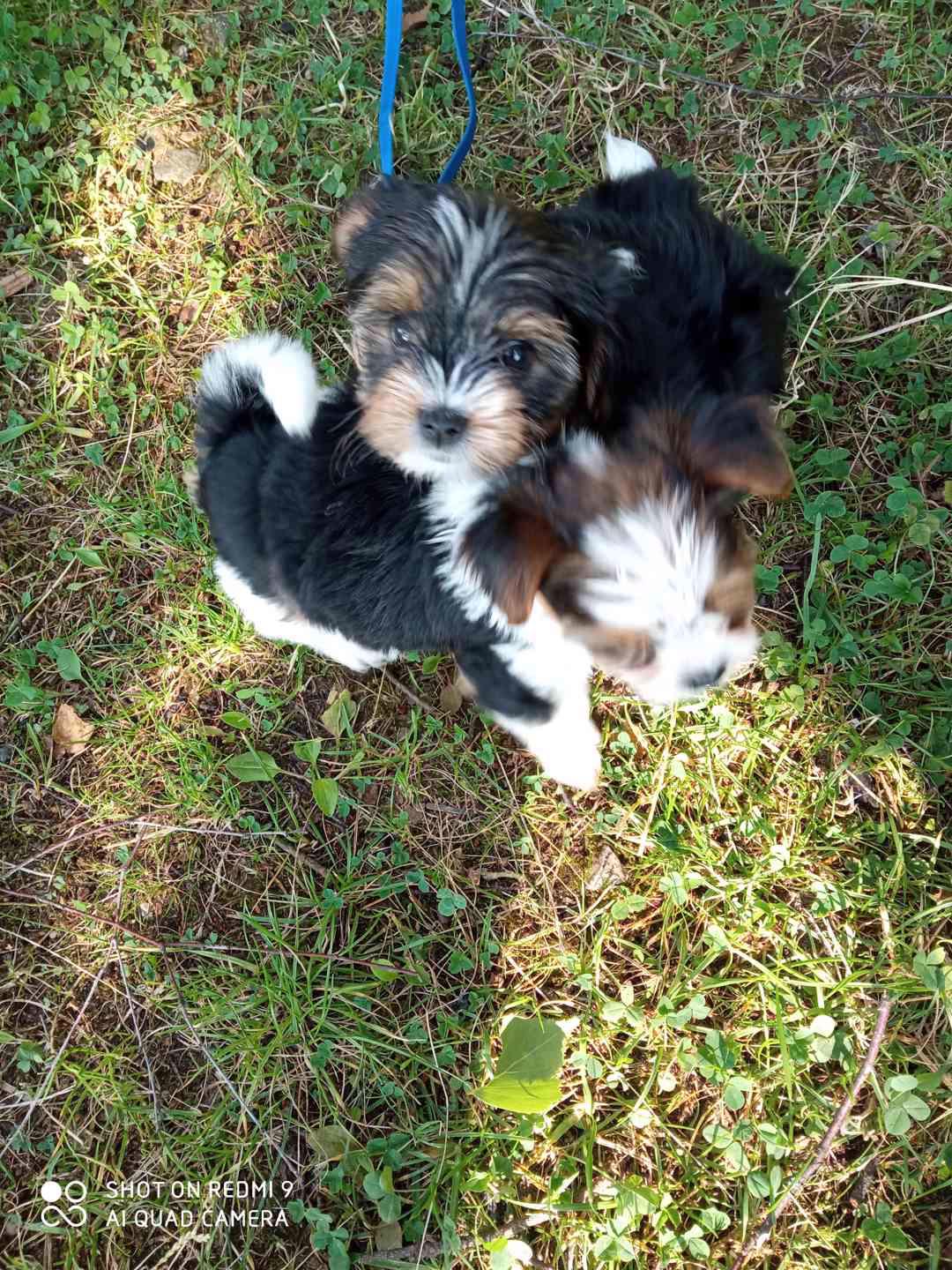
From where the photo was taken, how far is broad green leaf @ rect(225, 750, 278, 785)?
334cm

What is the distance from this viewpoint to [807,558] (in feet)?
11.1

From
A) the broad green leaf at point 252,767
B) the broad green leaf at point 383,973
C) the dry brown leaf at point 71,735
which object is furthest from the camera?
the dry brown leaf at point 71,735

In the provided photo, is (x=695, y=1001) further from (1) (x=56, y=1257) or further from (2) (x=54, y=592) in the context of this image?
(2) (x=54, y=592)

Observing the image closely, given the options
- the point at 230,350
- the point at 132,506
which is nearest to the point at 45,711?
the point at 132,506

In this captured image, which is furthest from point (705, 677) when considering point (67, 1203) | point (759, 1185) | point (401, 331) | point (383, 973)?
point (67, 1203)

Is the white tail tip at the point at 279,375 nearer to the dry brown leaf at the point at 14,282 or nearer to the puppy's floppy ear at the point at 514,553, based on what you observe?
the puppy's floppy ear at the point at 514,553

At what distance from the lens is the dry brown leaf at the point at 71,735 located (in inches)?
137

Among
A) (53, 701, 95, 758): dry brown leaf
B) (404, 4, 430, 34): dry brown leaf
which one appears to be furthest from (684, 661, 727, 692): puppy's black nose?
(404, 4, 430, 34): dry brown leaf

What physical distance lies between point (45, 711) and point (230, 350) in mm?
1680

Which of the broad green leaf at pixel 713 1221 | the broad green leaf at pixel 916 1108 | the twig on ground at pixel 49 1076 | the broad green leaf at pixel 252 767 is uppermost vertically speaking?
the broad green leaf at pixel 252 767

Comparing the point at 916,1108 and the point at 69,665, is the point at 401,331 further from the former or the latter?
the point at 916,1108

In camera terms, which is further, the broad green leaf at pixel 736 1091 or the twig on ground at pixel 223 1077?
the twig on ground at pixel 223 1077

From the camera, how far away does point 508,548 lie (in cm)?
217

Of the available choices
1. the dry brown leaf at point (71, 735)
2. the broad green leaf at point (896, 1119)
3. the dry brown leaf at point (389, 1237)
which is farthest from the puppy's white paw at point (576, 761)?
the dry brown leaf at point (71, 735)
